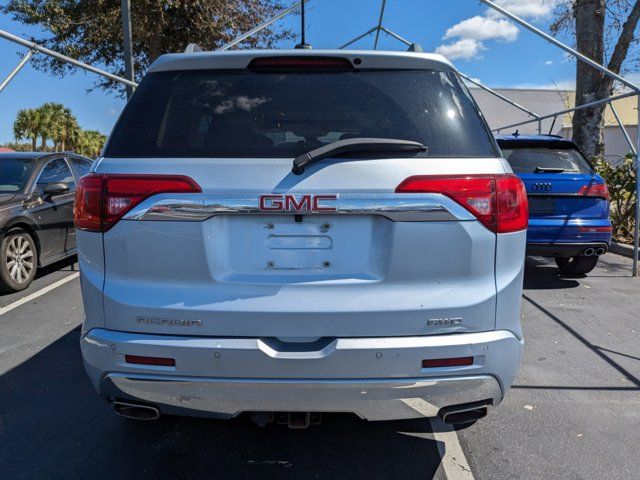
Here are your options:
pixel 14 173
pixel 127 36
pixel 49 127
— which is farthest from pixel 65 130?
pixel 14 173

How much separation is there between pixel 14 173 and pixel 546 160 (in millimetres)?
6740

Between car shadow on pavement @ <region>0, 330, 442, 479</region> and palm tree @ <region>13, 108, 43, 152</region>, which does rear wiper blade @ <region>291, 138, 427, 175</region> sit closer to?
car shadow on pavement @ <region>0, 330, 442, 479</region>

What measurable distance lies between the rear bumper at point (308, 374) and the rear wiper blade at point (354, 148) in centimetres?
75

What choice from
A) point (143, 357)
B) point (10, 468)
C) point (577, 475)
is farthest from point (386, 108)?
point (10, 468)

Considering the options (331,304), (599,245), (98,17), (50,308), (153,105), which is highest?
(98,17)

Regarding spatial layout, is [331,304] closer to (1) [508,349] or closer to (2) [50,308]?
(1) [508,349]

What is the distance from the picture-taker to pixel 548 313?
17.2 feet

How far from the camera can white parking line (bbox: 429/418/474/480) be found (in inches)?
101

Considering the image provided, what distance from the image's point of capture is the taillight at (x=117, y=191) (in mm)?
2070

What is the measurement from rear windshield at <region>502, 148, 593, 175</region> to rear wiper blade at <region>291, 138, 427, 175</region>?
4496 mm

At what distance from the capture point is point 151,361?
2.08 meters

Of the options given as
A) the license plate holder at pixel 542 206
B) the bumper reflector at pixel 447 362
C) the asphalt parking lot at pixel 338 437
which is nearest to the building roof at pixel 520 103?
the license plate holder at pixel 542 206

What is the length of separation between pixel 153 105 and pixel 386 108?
1.06 m

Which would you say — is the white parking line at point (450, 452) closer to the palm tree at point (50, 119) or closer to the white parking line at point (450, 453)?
the white parking line at point (450, 453)
